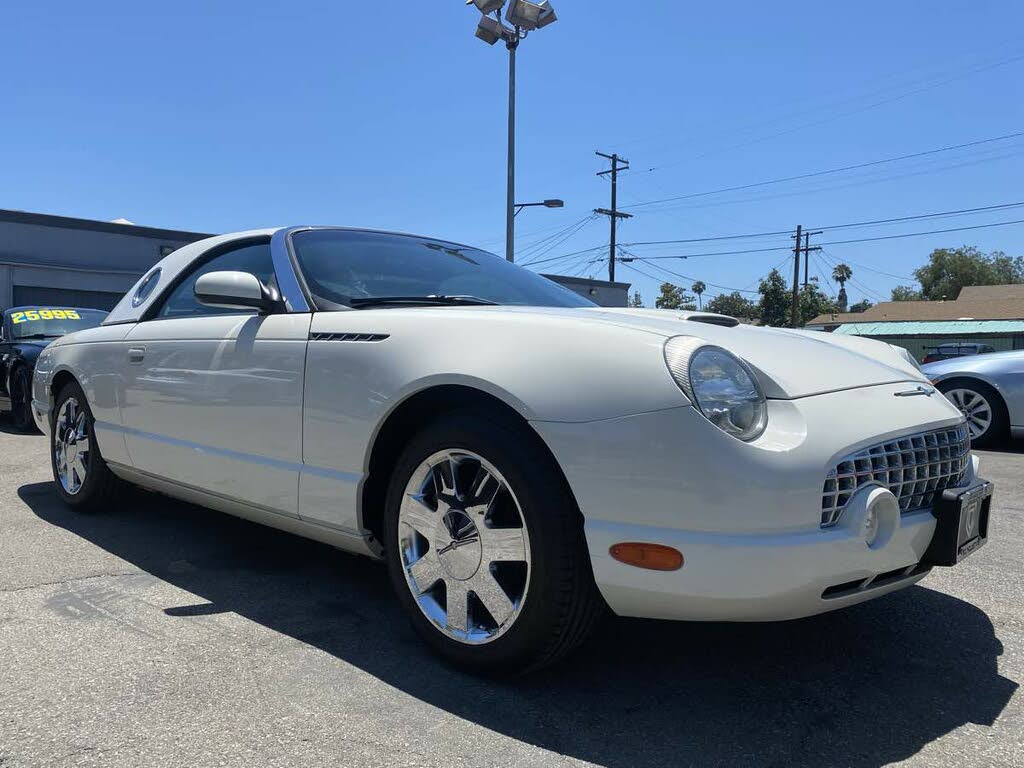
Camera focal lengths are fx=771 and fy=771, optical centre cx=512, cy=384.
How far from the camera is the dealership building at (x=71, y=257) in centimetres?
2047

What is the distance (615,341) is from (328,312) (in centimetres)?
120

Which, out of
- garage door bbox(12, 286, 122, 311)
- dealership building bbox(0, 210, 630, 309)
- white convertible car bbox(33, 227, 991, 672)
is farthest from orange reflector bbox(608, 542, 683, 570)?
garage door bbox(12, 286, 122, 311)

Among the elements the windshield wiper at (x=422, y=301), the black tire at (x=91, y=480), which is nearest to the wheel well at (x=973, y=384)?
the windshield wiper at (x=422, y=301)

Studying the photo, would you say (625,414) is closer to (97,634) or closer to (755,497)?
(755,497)

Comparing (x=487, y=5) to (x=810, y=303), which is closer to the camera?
(x=487, y=5)

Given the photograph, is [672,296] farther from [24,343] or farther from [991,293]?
[24,343]

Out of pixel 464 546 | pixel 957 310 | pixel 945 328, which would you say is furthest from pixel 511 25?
pixel 957 310

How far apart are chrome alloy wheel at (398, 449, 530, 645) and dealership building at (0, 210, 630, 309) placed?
59.8ft

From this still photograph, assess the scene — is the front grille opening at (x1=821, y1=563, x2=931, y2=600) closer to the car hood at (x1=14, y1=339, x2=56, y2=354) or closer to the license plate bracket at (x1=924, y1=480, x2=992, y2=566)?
the license plate bracket at (x1=924, y1=480, x2=992, y2=566)

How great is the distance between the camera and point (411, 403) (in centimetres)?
245

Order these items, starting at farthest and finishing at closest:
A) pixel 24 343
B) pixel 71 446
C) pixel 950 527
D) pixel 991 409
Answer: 1. pixel 24 343
2. pixel 991 409
3. pixel 71 446
4. pixel 950 527

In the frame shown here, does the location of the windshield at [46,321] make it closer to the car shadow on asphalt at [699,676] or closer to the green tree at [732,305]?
the car shadow on asphalt at [699,676]

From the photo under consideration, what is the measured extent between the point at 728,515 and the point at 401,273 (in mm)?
1805

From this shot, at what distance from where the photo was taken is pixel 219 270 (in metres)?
3.66
